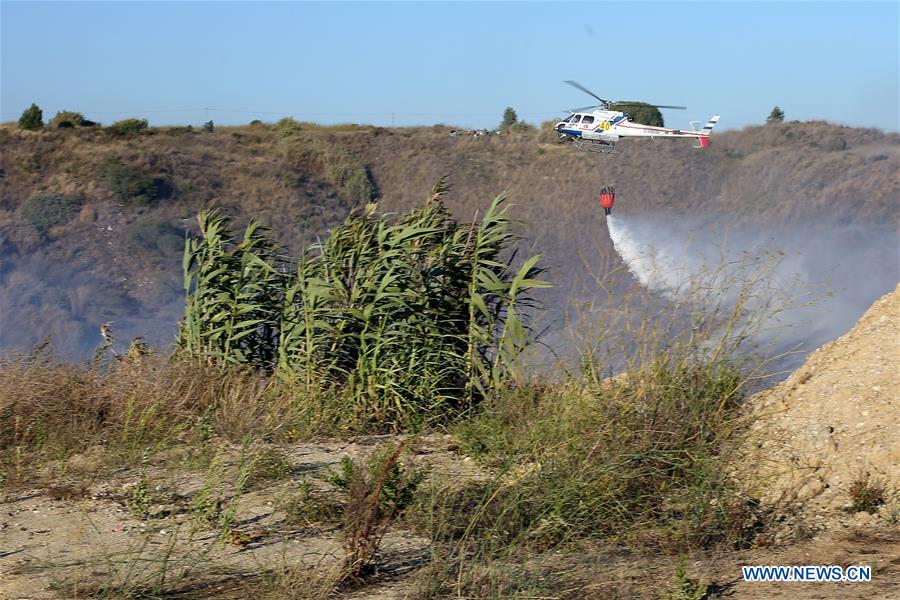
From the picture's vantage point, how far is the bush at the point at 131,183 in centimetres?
4562

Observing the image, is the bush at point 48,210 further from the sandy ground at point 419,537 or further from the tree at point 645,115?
the sandy ground at point 419,537

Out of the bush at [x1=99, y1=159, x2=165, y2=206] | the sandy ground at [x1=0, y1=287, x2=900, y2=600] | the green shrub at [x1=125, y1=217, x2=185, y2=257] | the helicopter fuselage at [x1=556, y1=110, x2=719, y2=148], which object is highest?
the helicopter fuselage at [x1=556, y1=110, x2=719, y2=148]

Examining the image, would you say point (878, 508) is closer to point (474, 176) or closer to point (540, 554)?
point (540, 554)

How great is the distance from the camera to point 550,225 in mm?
39469

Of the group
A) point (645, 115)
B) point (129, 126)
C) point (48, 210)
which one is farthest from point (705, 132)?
point (129, 126)

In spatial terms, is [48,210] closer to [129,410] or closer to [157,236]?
[157,236]

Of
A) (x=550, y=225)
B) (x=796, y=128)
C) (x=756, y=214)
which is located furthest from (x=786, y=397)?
(x=796, y=128)

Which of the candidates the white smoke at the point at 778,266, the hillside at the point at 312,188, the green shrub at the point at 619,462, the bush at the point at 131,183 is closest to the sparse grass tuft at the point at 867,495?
the green shrub at the point at 619,462

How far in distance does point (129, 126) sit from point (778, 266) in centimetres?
5198

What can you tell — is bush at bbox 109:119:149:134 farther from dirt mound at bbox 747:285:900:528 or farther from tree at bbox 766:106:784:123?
dirt mound at bbox 747:285:900:528

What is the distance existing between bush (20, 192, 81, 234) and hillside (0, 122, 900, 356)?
0.08m

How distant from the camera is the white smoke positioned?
7.11 meters

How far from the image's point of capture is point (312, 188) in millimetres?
50531

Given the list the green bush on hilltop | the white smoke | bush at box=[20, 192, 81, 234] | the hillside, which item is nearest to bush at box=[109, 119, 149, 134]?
the hillside
